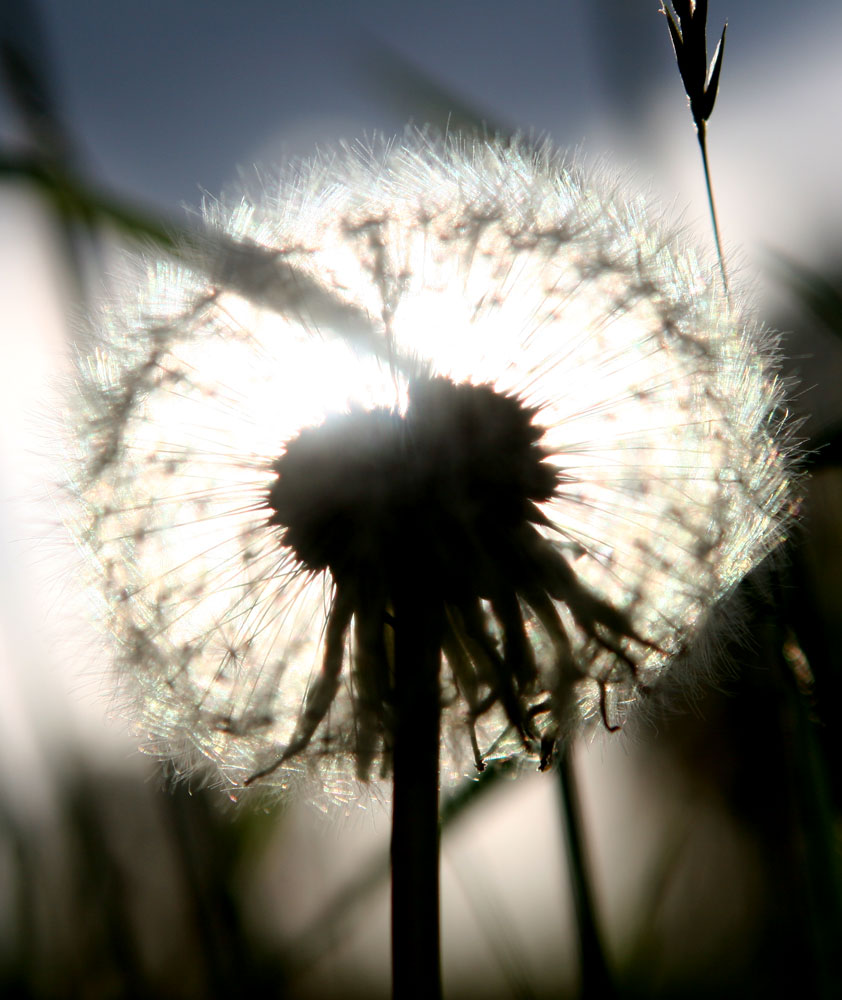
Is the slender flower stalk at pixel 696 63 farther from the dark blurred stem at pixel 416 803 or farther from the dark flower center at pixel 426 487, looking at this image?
the dark blurred stem at pixel 416 803

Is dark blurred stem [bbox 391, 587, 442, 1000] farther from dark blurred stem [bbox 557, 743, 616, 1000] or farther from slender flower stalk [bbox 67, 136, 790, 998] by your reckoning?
dark blurred stem [bbox 557, 743, 616, 1000]

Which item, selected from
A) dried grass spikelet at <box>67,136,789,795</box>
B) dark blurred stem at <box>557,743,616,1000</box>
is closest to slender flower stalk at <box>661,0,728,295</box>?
dried grass spikelet at <box>67,136,789,795</box>

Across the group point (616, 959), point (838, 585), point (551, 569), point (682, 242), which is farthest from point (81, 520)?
point (838, 585)

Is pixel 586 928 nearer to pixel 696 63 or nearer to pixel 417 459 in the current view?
pixel 417 459

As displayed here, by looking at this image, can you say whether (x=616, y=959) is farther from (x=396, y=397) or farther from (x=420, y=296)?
(x=420, y=296)

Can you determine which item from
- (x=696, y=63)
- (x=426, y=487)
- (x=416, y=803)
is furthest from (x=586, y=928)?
(x=696, y=63)

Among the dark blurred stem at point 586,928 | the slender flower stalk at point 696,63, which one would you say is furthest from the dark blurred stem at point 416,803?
the slender flower stalk at point 696,63
